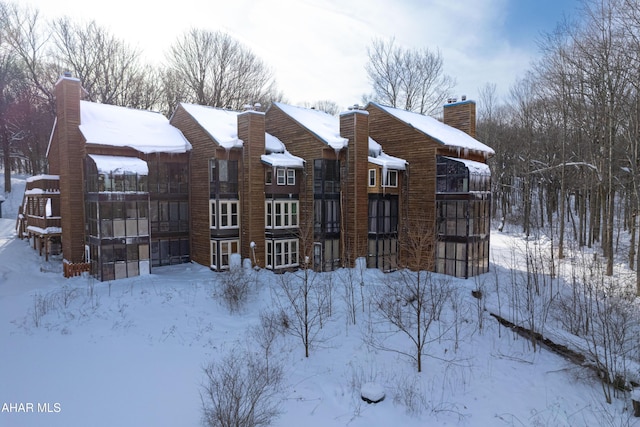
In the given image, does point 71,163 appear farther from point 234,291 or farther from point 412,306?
point 412,306

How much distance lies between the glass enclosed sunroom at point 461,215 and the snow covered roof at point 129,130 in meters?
16.5

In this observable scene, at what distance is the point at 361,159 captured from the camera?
73.5 feet

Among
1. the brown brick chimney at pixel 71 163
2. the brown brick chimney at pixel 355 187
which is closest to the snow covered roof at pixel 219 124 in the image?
the brown brick chimney at pixel 71 163

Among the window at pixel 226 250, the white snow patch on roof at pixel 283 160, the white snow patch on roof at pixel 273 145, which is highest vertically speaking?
the white snow patch on roof at pixel 273 145

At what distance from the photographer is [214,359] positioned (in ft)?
44.3

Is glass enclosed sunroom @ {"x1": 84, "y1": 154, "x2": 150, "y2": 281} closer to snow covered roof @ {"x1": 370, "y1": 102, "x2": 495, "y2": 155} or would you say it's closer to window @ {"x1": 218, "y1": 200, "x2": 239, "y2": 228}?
window @ {"x1": 218, "y1": 200, "x2": 239, "y2": 228}

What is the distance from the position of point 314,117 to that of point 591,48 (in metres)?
17.7

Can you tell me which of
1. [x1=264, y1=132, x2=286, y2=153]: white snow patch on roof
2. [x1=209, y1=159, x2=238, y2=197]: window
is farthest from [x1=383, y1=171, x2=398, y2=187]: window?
[x1=209, y1=159, x2=238, y2=197]: window

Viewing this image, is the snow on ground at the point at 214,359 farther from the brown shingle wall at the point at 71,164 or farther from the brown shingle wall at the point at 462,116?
the brown shingle wall at the point at 462,116

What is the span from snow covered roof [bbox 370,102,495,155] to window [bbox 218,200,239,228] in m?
12.0

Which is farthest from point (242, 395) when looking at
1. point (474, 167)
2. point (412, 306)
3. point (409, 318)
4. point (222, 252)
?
point (474, 167)

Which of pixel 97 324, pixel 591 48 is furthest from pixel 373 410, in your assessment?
pixel 591 48

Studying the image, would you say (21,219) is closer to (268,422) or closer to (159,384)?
(159,384)

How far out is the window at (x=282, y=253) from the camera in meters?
22.8
